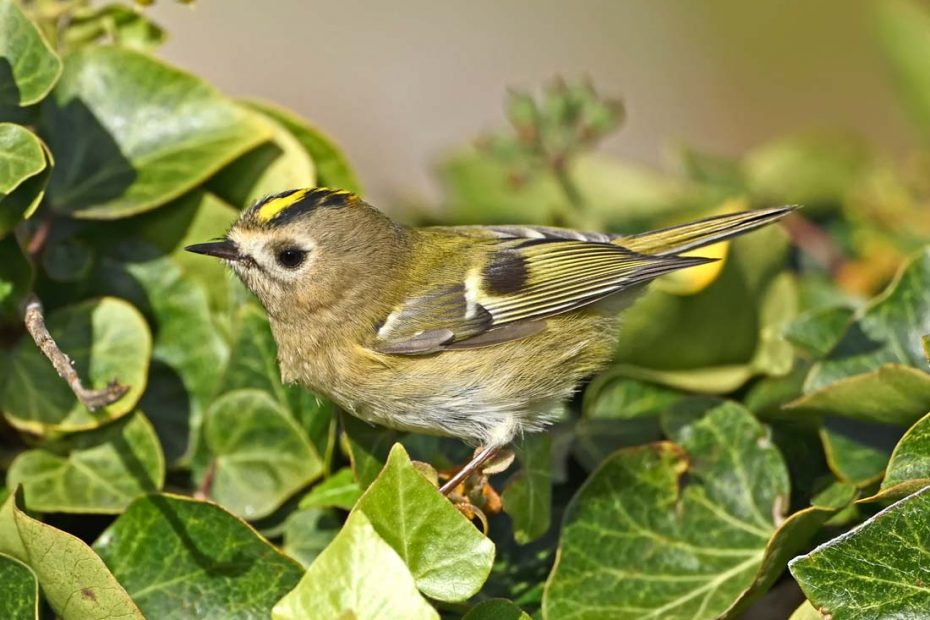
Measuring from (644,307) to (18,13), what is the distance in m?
1.10

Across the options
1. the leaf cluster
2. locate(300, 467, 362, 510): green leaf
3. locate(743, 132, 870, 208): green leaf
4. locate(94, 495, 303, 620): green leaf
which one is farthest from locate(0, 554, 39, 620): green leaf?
locate(743, 132, 870, 208): green leaf

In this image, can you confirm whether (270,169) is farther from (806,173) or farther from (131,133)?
(806,173)

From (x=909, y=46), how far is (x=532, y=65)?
159 inches

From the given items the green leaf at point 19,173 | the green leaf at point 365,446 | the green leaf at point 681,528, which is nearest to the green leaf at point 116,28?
the green leaf at point 19,173

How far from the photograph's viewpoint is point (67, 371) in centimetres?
143

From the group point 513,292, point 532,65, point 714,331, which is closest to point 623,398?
point 714,331

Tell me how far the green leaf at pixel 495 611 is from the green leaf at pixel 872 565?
12.9 inches

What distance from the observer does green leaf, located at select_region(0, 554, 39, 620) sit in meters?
1.41

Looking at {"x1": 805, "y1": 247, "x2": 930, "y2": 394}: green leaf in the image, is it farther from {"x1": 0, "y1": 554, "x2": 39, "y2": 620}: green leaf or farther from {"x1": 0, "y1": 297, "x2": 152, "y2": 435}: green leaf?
{"x1": 0, "y1": 554, "x2": 39, "y2": 620}: green leaf

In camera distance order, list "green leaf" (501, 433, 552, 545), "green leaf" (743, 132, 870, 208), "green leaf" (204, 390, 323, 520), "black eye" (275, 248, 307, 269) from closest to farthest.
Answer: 1. "green leaf" (501, 433, 552, 545)
2. "green leaf" (204, 390, 323, 520)
3. "black eye" (275, 248, 307, 269)
4. "green leaf" (743, 132, 870, 208)

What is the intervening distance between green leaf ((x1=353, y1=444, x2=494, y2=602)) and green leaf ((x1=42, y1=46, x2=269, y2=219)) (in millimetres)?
717

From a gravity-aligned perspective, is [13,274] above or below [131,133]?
below

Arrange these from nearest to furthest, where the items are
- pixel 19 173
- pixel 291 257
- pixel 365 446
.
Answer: pixel 19 173 → pixel 365 446 → pixel 291 257

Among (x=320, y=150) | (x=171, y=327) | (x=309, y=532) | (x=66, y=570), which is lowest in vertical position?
(x=309, y=532)
